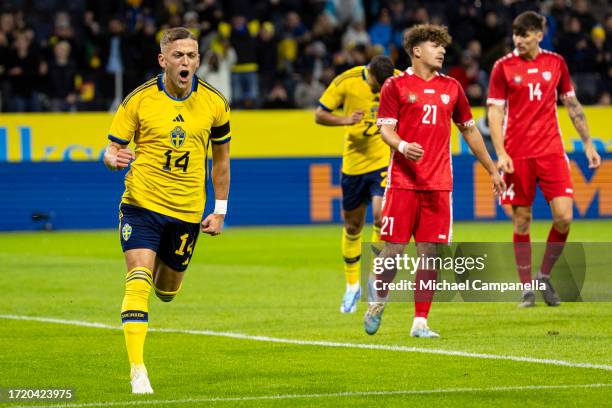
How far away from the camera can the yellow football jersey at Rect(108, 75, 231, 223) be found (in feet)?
28.2

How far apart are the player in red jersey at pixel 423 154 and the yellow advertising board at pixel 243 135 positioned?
14.1 meters

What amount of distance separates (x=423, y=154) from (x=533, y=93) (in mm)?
2667

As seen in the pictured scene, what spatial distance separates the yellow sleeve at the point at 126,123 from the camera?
8542 mm

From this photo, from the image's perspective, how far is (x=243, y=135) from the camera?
25141 millimetres

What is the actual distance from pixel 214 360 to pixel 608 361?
2.76m

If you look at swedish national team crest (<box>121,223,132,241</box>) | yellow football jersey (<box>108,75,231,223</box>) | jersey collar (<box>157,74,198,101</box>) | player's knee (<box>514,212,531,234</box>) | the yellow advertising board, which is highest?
jersey collar (<box>157,74,198,101</box>)

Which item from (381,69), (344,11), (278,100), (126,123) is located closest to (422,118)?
(381,69)

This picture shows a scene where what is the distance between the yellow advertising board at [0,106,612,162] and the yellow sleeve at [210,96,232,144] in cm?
1558

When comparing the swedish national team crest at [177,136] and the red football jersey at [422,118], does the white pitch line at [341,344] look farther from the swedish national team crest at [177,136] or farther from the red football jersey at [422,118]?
the swedish national team crest at [177,136]

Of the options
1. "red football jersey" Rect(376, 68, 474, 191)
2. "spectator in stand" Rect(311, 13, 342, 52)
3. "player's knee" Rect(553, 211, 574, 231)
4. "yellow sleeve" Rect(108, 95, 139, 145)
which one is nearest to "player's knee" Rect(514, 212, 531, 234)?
"player's knee" Rect(553, 211, 574, 231)

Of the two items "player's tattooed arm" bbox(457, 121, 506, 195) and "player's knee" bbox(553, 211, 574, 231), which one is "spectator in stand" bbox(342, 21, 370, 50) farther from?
"player's tattooed arm" bbox(457, 121, 506, 195)

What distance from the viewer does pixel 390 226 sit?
10.5 metres

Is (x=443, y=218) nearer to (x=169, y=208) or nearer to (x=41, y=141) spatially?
(x=169, y=208)

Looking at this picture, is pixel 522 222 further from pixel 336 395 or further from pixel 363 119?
pixel 336 395
